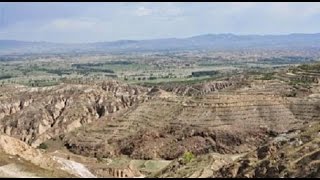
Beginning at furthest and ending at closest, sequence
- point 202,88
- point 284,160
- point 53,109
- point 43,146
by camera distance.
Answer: point 202,88
point 53,109
point 43,146
point 284,160

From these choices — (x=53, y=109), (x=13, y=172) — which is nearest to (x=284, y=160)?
(x=13, y=172)

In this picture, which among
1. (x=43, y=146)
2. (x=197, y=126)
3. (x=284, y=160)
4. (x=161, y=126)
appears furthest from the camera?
(x=43, y=146)

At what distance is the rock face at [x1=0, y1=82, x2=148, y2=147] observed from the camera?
257ft

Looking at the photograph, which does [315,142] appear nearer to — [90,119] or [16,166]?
[16,166]

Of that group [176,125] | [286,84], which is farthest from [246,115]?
[286,84]

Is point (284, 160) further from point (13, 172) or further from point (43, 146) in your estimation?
point (43, 146)

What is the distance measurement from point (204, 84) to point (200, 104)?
40866 millimetres

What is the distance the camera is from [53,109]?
83312mm

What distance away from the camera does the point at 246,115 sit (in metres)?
67.3

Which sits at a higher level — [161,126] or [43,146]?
[161,126]

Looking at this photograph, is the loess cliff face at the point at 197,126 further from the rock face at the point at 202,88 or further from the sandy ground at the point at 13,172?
the rock face at the point at 202,88

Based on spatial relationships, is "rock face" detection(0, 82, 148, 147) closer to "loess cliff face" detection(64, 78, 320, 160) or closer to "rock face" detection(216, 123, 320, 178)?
"loess cliff face" detection(64, 78, 320, 160)

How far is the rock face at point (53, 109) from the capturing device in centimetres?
7819

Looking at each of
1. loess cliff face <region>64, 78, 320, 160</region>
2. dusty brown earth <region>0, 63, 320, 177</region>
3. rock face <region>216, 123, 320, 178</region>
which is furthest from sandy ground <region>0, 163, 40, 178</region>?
loess cliff face <region>64, 78, 320, 160</region>
